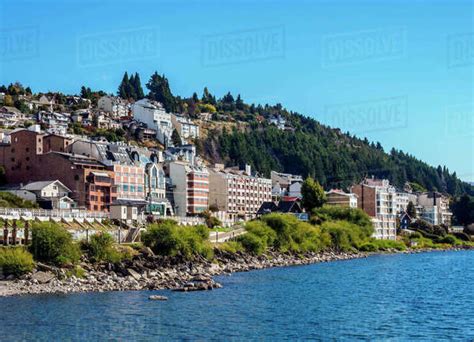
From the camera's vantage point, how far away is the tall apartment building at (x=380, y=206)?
14575cm

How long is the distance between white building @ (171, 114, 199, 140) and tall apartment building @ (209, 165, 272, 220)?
42.0m

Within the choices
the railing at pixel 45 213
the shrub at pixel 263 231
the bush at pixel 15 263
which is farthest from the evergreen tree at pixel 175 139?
the bush at pixel 15 263

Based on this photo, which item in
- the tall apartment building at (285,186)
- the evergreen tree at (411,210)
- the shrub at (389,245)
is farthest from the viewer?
the evergreen tree at (411,210)

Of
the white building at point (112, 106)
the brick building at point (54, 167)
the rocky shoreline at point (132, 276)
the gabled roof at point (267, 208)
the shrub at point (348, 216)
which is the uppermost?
the white building at point (112, 106)

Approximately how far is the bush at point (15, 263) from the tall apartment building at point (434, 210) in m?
147

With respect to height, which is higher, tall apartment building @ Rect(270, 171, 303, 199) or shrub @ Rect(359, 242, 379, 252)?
tall apartment building @ Rect(270, 171, 303, 199)

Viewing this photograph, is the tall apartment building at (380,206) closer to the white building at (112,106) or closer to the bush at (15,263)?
Answer: the white building at (112,106)

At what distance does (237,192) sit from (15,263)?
8000 cm

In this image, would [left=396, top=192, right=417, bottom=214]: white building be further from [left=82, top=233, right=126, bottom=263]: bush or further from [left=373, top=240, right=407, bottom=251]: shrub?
[left=82, top=233, right=126, bottom=263]: bush

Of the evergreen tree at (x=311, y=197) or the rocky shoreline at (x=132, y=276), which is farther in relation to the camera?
the evergreen tree at (x=311, y=197)

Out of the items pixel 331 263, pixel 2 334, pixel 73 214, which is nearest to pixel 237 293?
pixel 2 334

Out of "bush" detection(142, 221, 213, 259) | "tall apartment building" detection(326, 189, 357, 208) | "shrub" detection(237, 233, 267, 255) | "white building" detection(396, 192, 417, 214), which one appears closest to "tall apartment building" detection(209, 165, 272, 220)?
"tall apartment building" detection(326, 189, 357, 208)

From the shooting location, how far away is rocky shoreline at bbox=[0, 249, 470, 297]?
56812mm

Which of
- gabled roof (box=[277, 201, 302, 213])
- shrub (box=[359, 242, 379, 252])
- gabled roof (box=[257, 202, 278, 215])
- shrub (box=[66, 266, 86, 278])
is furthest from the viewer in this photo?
gabled roof (box=[257, 202, 278, 215])
